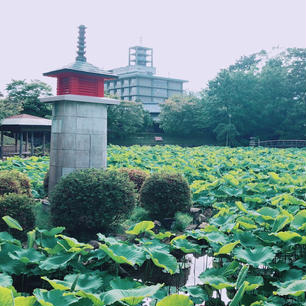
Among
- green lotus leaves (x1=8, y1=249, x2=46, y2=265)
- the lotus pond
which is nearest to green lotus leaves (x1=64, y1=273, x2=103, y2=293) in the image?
the lotus pond

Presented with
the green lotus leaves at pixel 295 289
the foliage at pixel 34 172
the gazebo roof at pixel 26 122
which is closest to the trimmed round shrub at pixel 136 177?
the foliage at pixel 34 172

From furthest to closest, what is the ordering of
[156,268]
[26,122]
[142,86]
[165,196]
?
[142,86] → [26,122] → [165,196] → [156,268]

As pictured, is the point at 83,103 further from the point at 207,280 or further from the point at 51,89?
the point at 51,89

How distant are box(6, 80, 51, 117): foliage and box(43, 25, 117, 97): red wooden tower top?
2033 cm

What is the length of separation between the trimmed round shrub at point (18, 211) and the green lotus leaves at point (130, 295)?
99.4 inches

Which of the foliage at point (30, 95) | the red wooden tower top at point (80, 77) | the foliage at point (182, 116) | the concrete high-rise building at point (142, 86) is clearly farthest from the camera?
the concrete high-rise building at point (142, 86)

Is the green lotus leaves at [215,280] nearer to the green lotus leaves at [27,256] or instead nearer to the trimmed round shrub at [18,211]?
the green lotus leaves at [27,256]

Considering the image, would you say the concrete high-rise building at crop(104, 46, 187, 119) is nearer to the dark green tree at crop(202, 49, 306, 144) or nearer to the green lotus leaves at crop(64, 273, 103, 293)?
the dark green tree at crop(202, 49, 306, 144)

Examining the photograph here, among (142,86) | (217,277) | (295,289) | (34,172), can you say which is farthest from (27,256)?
(142,86)

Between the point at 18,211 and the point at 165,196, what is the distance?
2.28 m

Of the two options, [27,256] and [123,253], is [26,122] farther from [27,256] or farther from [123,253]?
[123,253]

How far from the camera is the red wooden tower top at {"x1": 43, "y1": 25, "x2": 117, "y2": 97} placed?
637cm

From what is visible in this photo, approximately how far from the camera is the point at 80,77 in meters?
6.44

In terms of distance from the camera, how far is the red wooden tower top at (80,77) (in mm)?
6367
